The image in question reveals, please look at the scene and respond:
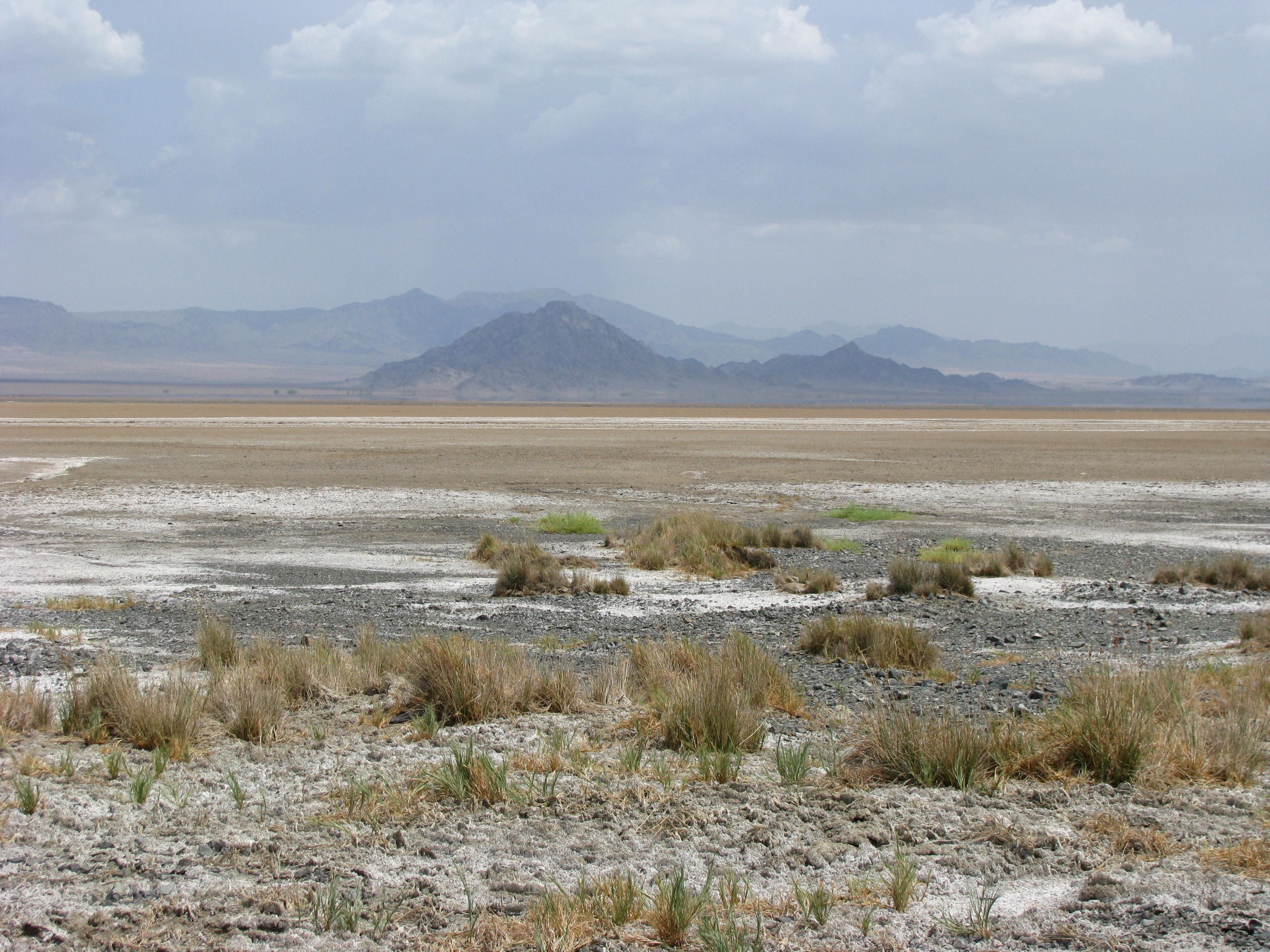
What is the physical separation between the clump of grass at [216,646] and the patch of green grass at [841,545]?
1160 centimetres

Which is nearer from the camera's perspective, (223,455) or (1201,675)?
(1201,675)

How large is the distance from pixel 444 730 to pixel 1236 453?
50361 millimetres

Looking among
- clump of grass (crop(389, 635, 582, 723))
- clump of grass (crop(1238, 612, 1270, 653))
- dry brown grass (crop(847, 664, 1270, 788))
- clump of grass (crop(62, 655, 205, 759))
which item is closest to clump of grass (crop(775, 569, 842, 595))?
clump of grass (crop(1238, 612, 1270, 653))

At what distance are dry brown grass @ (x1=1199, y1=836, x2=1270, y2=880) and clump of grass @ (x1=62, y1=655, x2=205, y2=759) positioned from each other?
Answer: 5324 mm

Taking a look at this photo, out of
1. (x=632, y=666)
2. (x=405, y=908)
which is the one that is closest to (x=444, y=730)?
(x=632, y=666)

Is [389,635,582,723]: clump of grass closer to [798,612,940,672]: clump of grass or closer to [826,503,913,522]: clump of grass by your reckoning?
[798,612,940,672]: clump of grass

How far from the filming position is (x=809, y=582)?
47.6ft

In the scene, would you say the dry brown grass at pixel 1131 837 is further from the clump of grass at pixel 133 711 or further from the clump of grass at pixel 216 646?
the clump of grass at pixel 216 646

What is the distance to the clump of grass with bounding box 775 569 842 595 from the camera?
14302 mm

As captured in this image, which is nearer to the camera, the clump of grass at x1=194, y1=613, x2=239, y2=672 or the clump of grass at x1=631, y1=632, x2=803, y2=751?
the clump of grass at x1=631, y1=632, x2=803, y2=751

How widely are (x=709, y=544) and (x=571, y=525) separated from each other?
4.92 metres

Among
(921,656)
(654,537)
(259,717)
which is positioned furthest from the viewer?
(654,537)

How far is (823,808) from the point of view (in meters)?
5.68

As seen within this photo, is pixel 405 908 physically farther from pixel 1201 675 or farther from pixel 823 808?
pixel 1201 675
